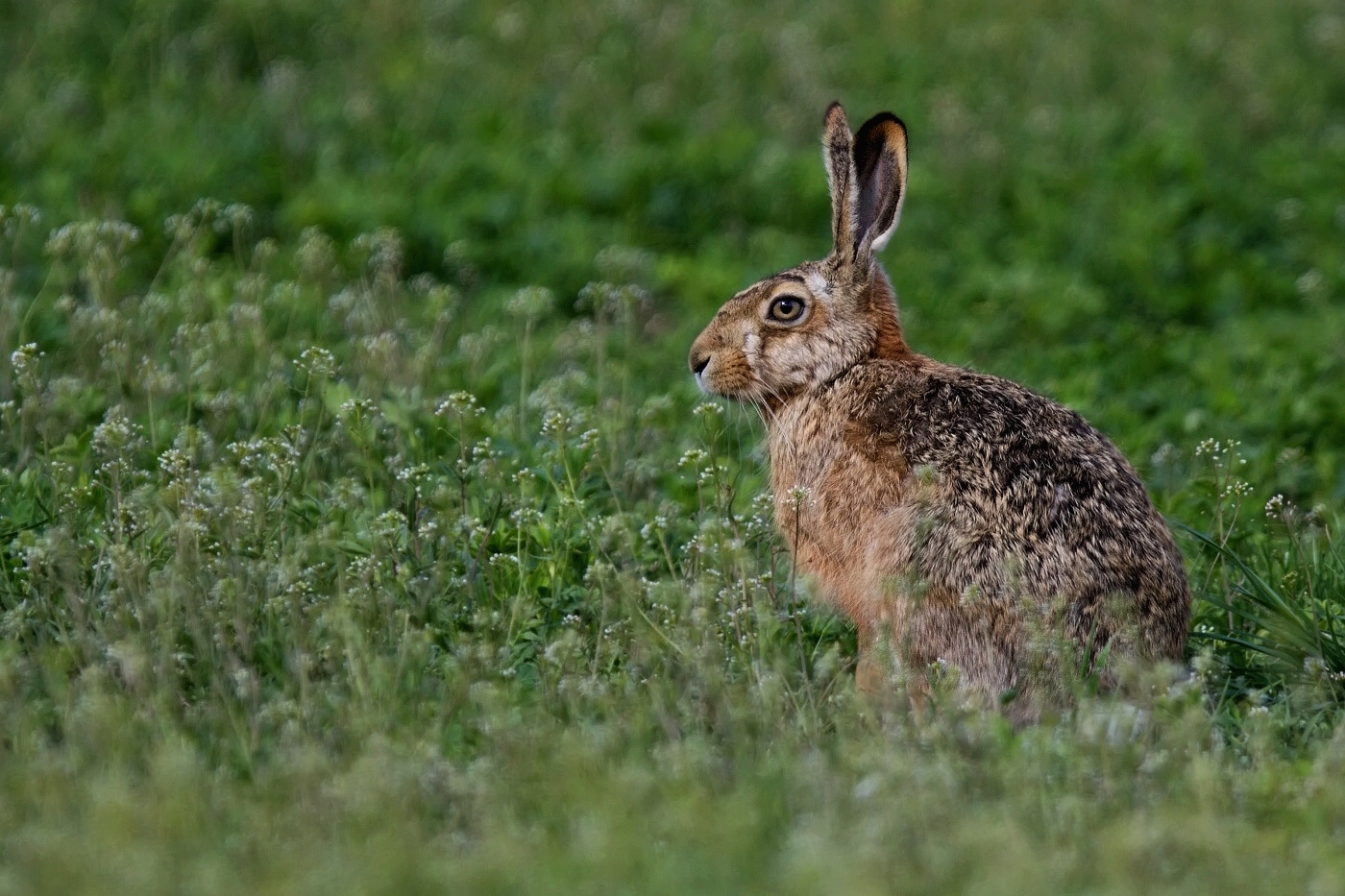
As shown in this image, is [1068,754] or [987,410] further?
[987,410]

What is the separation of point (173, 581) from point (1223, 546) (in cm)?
303

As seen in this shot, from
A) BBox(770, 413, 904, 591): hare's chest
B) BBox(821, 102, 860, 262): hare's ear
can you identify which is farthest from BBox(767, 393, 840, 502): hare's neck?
BBox(821, 102, 860, 262): hare's ear

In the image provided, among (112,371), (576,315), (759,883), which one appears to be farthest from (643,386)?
(759,883)

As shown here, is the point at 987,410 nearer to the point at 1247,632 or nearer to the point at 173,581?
the point at 1247,632

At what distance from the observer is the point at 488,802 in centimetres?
390

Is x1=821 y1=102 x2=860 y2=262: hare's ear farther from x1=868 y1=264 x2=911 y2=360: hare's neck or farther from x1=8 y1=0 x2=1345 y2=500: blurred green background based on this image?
x1=8 y1=0 x2=1345 y2=500: blurred green background

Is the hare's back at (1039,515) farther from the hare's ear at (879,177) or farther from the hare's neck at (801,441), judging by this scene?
the hare's ear at (879,177)

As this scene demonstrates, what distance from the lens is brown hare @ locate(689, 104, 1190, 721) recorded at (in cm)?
496

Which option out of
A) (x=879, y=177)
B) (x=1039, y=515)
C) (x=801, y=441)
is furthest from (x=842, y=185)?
(x=1039, y=515)

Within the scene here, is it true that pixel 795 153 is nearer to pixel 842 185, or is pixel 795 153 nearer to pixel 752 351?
pixel 842 185

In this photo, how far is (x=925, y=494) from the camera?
5156mm

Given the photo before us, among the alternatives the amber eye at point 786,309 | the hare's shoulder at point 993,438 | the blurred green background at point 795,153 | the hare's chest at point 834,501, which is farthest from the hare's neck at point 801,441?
the blurred green background at point 795,153

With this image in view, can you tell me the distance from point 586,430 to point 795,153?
5166mm

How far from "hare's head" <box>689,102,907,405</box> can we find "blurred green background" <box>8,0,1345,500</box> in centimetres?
181
